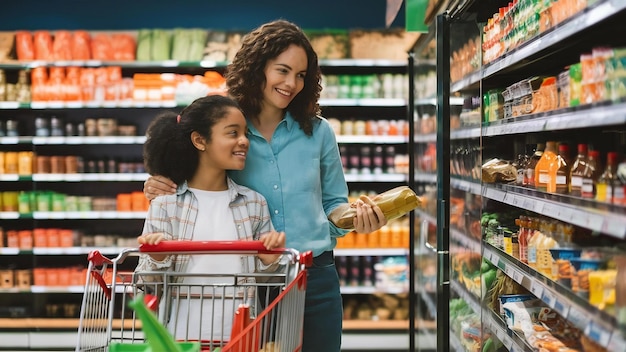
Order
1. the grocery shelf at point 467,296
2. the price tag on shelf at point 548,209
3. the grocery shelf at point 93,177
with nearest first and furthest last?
the price tag on shelf at point 548,209 → the grocery shelf at point 467,296 → the grocery shelf at point 93,177

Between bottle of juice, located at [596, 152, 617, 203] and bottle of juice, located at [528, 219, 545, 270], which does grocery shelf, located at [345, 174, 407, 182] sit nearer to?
bottle of juice, located at [528, 219, 545, 270]

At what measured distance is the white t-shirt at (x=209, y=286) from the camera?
1.96 metres

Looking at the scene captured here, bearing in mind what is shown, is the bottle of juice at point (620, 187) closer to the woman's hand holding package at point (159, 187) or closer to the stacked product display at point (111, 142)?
the woman's hand holding package at point (159, 187)

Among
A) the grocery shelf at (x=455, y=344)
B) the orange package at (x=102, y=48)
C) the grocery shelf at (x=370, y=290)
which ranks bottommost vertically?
the grocery shelf at (x=370, y=290)

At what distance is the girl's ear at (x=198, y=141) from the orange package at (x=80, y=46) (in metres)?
4.08

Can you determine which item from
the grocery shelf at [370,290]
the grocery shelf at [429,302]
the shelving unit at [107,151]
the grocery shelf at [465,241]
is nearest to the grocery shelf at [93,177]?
the shelving unit at [107,151]

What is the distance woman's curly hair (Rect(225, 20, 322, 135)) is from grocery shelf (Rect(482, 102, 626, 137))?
699mm

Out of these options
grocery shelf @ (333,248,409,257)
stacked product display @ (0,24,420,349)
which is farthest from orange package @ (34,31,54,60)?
grocery shelf @ (333,248,409,257)

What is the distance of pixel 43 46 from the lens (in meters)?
5.87

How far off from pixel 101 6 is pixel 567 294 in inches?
217

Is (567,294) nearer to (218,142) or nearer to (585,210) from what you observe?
(585,210)

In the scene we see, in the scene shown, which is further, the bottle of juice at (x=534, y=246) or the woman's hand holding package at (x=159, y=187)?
the bottle of juice at (x=534, y=246)

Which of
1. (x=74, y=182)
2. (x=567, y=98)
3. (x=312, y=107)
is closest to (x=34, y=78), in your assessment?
(x=74, y=182)

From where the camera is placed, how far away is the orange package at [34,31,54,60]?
5871mm
